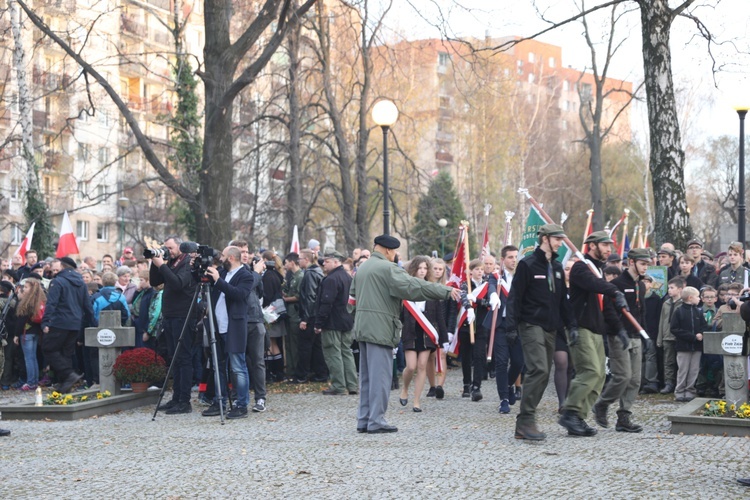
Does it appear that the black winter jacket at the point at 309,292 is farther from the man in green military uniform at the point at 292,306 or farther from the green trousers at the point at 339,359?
the green trousers at the point at 339,359

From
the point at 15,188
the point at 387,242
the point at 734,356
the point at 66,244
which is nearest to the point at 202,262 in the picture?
the point at 387,242

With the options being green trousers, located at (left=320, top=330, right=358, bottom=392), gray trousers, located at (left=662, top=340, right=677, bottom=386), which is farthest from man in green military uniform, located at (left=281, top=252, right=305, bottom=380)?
gray trousers, located at (left=662, top=340, right=677, bottom=386)

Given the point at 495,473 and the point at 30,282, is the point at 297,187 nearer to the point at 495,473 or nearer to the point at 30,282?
the point at 30,282

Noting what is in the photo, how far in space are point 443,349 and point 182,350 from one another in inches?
141

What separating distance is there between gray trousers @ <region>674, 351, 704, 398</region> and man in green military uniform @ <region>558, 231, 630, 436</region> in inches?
155

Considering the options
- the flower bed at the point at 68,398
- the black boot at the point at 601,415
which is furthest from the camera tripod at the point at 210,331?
the black boot at the point at 601,415

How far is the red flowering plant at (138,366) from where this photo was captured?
14.6m

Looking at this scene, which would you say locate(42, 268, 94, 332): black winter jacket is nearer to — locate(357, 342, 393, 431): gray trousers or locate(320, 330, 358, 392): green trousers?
locate(320, 330, 358, 392): green trousers

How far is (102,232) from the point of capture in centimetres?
6812

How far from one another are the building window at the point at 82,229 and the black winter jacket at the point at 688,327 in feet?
181

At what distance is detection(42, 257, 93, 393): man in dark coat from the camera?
53.5 ft

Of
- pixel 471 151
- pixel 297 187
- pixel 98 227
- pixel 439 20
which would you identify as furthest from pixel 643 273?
pixel 98 227

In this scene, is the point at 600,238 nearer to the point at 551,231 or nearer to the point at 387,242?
the point at 551,231

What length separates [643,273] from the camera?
12.2 m
